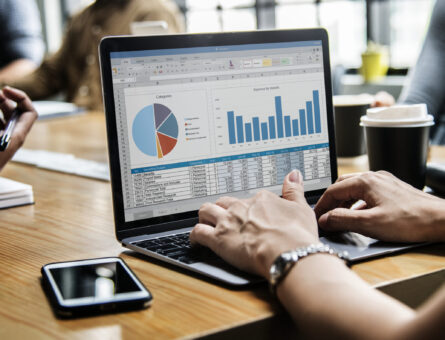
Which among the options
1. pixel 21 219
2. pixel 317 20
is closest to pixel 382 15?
pixel 317 20

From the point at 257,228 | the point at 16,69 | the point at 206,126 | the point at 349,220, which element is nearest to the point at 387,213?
the point at 349,220

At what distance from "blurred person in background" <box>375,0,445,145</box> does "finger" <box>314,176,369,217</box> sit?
115cm

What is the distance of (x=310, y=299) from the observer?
1.74 ft

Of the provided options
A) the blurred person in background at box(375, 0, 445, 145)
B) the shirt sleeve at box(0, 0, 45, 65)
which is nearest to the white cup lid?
the blurred person in background at box(375, 0, 445, 145)

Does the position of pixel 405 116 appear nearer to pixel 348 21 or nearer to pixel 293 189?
pixel 293 189

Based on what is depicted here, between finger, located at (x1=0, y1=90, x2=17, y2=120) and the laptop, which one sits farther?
finger, located at (x1=0, y1=90, x2=17, y2=120)

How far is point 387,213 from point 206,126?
0.95 ft

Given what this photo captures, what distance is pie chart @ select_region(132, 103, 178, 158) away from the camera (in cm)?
79

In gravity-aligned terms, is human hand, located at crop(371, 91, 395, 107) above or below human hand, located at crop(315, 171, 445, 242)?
above

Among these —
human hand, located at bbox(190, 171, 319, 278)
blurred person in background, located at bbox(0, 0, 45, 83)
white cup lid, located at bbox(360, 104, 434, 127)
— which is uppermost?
blurred person in background, located at bbox(0, 0, 45, 83)

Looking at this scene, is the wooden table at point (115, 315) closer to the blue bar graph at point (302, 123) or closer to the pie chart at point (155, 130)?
the pie chart at point (155, 130)

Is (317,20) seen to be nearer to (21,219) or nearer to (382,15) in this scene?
(382,15)

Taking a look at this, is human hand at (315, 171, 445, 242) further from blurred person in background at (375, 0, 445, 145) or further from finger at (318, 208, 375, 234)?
blurred person in background at (375, 0, 445, 145)

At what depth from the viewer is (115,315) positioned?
58 cm
